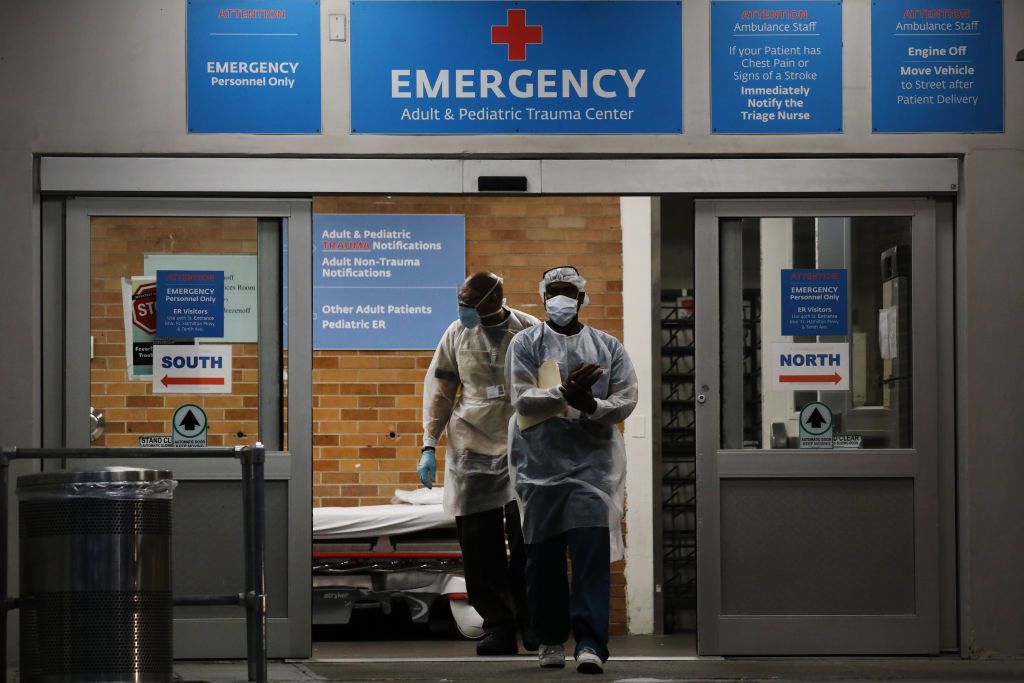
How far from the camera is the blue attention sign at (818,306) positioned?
20.0 feet

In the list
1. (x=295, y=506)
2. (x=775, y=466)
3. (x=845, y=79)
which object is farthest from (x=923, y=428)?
(x=295, y=506)

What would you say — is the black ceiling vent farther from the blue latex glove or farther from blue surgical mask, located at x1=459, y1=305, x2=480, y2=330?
the blue latex glove

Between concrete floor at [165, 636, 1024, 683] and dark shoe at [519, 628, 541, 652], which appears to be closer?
concrete floor at [165, 636, 1024, 683]

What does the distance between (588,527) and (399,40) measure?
2218 millimetres

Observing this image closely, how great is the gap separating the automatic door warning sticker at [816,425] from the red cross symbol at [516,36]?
77.7 inches

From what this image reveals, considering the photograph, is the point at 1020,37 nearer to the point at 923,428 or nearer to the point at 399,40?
the point at 923,428

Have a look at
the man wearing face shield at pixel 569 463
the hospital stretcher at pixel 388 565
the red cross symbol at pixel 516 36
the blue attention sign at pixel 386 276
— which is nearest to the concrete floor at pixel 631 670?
the man wearing face shield at pixel 569 463

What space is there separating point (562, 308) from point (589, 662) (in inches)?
56.5

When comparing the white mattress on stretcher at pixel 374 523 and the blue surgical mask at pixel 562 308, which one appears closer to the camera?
the blue surgical mask at pixel 562 308

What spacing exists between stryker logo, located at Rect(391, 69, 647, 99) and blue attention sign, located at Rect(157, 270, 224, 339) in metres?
1.21

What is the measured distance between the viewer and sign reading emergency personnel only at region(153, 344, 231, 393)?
6.03 meters

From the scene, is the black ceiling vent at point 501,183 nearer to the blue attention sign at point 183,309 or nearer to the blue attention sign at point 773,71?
the blue attention sign at point 773,71

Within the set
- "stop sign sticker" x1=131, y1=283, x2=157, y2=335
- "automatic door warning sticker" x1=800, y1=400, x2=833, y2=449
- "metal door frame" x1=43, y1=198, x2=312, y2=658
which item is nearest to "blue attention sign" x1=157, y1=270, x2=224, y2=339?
"stop sign sticker" x1=131, y1=283, x2=157, y2=335

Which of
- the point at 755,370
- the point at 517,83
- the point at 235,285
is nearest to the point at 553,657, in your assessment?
the point at 755,370
